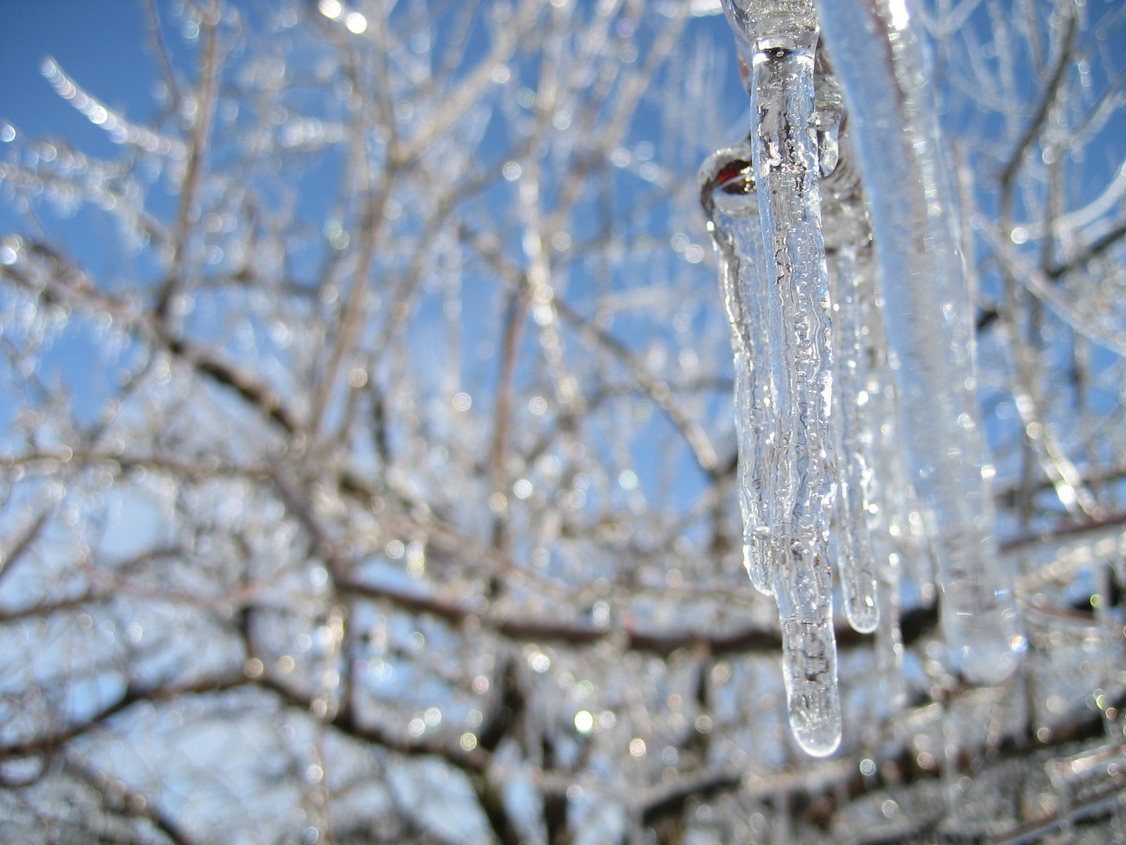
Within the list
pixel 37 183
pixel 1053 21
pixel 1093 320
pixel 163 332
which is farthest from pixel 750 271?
pixel 37 183

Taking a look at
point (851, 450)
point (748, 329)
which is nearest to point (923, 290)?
point (748, 329)

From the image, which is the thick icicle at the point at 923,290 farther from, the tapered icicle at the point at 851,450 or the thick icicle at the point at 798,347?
the tapered icicle at the point at 851,450

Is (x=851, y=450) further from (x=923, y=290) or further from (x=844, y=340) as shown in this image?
(x=923, y=290)

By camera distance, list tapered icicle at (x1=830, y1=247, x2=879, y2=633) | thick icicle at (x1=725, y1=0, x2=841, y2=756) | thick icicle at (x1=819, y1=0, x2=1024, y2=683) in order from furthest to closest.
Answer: tapered icicle at (x1=830, y1=247, x2=879, y2=633) → thick icicle at (x1=725, y1=0, x2=841, y2=756) → thick icicle at (x1=819, y1=0, x2=1024, y2=683)

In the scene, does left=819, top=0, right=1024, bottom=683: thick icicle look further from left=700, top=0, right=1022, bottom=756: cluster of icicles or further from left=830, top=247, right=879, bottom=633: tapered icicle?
left=830, top=247, right=879, bottom=633: tapered icicle

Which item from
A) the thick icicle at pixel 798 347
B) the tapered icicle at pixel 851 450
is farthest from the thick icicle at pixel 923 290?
the tapered icicle at pixel 851 450

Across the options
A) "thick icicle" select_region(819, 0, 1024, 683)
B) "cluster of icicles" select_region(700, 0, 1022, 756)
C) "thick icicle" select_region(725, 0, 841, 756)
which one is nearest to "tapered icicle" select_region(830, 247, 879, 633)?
"cluster of icicles" select_region(700, 0, 1022, 756)
